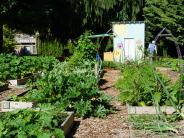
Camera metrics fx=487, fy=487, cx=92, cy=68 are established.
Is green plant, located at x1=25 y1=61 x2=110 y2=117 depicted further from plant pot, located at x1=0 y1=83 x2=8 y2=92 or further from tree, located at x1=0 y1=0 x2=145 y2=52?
tree, located at x1=0 y1=0 x2=145 y2=52

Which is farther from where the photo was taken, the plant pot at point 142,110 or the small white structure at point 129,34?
the small white structure at point 129,34

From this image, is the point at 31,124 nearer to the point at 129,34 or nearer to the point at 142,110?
the point at 142,110

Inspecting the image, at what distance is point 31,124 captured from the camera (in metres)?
6.79

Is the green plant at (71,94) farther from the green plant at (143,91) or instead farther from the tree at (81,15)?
Answer: the tree at (81,15)

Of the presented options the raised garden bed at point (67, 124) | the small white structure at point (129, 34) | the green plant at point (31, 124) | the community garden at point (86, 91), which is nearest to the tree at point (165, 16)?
the community garden at point (86, 91)

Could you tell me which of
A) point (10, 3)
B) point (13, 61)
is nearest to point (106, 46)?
point (10, 3)

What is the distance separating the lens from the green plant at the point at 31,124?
6.43 metres

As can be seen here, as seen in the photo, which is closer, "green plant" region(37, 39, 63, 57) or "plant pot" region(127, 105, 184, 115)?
"plant pot" region(127, 105, 184, 115)

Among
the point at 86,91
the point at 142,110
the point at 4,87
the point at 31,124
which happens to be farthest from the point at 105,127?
the point at 4,87

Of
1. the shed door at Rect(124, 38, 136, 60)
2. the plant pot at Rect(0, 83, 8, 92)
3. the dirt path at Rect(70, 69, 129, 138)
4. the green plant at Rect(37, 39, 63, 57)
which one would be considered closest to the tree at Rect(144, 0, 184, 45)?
the shed door at Rect(124, 38, 136, 60)

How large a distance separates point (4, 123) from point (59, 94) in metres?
3.35

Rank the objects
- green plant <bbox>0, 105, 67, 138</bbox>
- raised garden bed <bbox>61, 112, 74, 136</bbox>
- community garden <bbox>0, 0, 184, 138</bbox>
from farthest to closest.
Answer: raised garden bed <bbox>61, 112, 74, 136</bbox>
community garden <bbox>0, 0, 184, 138</bbox>
green plant <bbox>0, 105, 67, 138</bbox>

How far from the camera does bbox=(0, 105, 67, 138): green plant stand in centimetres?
643

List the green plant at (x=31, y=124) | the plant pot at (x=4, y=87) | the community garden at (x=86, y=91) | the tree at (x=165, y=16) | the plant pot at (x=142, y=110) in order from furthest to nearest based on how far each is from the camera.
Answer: the tree at (x=165, y=16), the plant pot at (x=4, y=87), the plant pot at (x=142, y=110), the community garden at (x=86, y=91), the green plant at (x=31, y=124)
